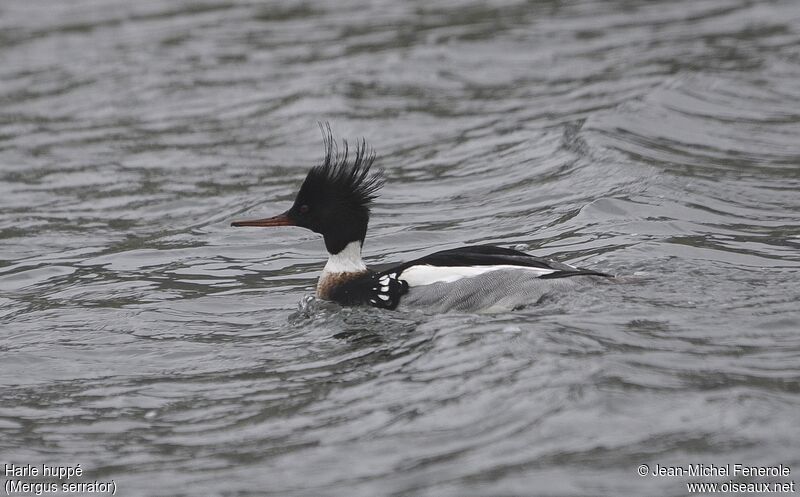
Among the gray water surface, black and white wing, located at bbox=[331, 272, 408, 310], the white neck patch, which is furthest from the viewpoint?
the white neck patch

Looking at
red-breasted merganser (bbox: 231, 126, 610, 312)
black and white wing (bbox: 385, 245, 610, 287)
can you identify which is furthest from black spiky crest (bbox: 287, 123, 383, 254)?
black and white wing (bbox: 385, 245, 610, 287)

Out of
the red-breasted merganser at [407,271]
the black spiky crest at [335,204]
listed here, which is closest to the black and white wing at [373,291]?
the red-breasted merganser at [407,271]

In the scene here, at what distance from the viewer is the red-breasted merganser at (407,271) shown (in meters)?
8.35

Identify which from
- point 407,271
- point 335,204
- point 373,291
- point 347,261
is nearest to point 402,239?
point 347,261

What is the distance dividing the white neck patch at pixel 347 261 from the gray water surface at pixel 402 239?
1.30ft

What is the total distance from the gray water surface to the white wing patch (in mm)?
238

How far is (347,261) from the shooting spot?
923cm

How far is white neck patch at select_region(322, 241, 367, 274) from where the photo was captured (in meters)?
9.21

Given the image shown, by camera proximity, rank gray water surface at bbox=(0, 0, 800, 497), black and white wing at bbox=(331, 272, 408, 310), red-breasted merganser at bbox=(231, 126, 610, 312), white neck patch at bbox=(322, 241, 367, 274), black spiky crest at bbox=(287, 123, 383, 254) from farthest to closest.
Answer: white neck patch at bbox=(322, 241, 367, 274) → black spiky crest at bbox=(287, 123, 383, 254) → black and white wing at bbox=(331, 272, 408, 310) → red-breasted merganser at bbox=(231, 126, 610, 312) → gray water surface at bbox=(0, 0, 800, 497)

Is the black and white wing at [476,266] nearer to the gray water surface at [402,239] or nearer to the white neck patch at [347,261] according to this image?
the gray water surface at [402,239]

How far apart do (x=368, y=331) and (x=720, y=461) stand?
3.04 metres

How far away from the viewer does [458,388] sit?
6.93 meters

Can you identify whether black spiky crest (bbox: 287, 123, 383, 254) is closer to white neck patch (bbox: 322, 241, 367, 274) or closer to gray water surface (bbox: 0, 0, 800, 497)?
white neck patch (bbox: 322, 241, 367, 274)

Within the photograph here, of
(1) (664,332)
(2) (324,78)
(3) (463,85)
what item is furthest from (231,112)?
(1) (664,332)
